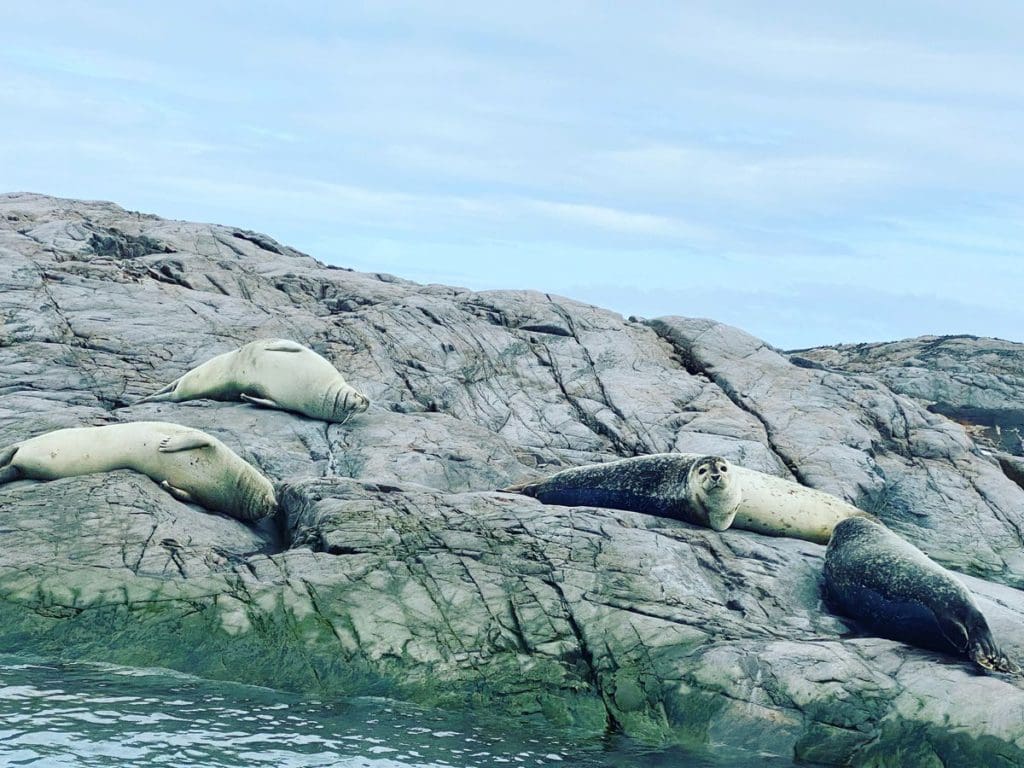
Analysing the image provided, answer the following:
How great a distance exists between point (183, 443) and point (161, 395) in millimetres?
3199

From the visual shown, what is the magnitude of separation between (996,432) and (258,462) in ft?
47.0

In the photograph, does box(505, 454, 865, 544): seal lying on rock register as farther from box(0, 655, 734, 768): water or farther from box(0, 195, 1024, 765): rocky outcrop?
box(0, 655, 734, 768): water

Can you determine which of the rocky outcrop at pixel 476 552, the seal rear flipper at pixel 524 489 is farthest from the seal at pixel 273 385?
the seal rear flipper at pixel 524 489

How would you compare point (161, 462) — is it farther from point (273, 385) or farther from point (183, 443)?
point (273, 385)

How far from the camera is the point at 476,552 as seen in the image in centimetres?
1043

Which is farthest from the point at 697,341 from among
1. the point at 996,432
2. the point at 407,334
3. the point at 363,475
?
the point at 363,475

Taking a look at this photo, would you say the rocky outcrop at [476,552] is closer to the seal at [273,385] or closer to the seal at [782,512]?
the seal at [273,385]

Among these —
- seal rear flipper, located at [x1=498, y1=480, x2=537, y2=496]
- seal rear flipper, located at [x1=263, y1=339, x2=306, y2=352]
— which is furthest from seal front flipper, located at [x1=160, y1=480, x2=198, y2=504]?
seal rear flipper, located at [x1=263, y1=339, x2=306, y2=352]

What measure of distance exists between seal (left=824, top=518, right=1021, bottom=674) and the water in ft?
8.13

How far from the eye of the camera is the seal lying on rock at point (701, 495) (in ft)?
38.3

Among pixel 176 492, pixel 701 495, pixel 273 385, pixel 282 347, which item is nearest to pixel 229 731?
pixel 176 492

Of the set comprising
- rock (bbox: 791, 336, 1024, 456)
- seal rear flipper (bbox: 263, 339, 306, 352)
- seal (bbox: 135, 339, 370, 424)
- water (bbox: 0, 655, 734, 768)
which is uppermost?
rock (bbox: 791, 336, 1024, 456)

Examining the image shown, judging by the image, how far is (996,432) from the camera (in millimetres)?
21938

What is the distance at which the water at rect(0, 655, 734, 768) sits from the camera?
751 cm
